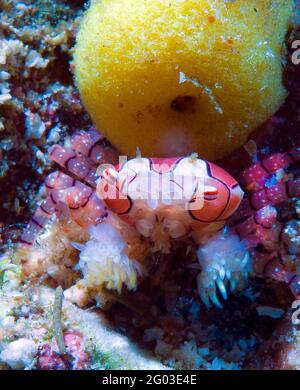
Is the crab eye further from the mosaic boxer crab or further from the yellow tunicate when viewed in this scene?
the yellow tunicate

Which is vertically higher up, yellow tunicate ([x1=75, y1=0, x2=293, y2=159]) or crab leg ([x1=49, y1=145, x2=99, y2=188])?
yellow tunicate ([x1=75, y1=0, x2=293, y2=159])

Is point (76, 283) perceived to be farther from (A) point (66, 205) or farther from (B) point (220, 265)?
(B) point (220, 265)

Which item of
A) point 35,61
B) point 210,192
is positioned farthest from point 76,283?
point 35,61

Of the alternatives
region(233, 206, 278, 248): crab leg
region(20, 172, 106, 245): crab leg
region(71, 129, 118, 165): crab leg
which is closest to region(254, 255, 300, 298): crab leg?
region(233, 206, 278, 248): crab leg

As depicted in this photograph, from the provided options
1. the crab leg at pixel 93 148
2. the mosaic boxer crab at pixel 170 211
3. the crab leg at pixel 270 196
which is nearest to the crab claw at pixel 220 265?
the mosaic boxer crab at pixel 170 211

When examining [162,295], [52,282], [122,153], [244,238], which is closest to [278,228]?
[244,238]

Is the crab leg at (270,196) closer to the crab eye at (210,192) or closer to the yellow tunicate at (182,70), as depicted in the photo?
the yellow tunicate at (182,70)
